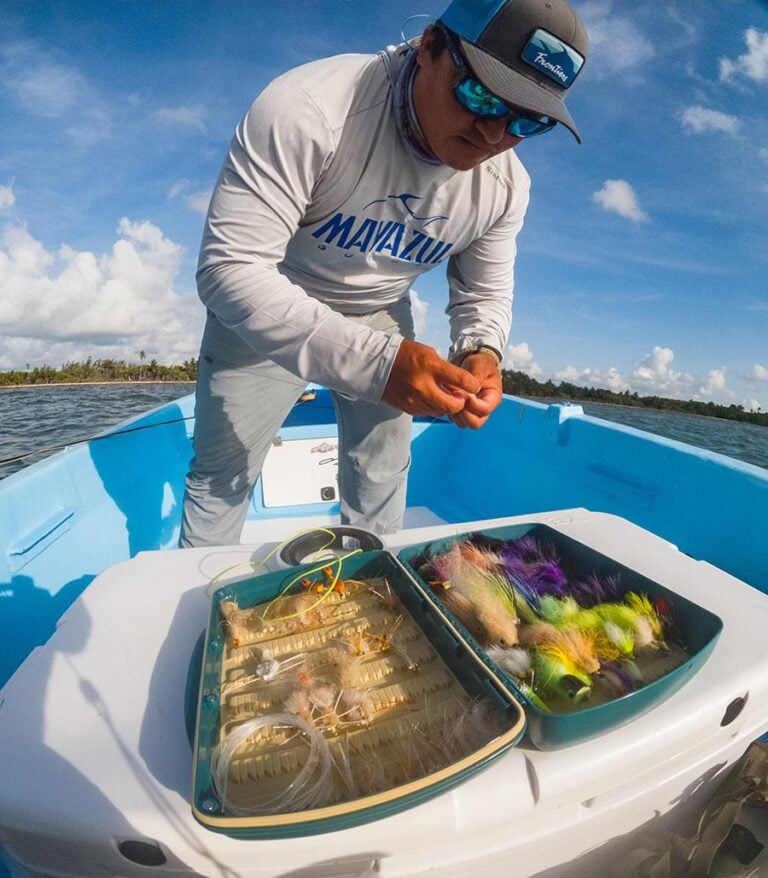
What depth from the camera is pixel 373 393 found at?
1.24m

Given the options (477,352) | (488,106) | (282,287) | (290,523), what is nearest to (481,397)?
(477,352)

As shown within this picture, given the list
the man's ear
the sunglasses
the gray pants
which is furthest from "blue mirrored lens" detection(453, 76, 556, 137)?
the gray pants

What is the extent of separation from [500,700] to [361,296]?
1.38 m

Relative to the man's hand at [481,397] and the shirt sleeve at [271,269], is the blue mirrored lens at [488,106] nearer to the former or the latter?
the shirt sleeve at [271,269]

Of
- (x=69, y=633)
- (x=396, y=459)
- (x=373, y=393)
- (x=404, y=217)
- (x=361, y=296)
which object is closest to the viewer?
(x=69, y=633)

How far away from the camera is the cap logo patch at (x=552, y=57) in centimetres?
114

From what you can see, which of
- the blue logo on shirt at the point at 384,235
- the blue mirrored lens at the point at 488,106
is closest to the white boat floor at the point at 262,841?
the blue logo on shirt at the point at 384,235

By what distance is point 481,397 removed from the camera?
1.38 m

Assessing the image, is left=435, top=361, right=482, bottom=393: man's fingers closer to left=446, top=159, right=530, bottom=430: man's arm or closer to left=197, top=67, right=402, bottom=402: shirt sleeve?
left=197, top=67, right=402, bottom=402: shirt sleeve

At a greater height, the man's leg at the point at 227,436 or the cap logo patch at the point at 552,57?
the cap logo patch at the point at 552,57

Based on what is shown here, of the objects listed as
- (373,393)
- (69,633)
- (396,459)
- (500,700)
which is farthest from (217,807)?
(396,459)

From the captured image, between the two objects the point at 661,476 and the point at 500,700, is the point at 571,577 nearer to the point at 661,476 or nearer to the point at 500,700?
the point at 500,700

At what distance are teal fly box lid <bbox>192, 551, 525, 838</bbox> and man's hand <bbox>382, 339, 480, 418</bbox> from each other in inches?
16.0

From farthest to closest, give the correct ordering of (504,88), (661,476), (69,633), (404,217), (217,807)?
(661,476)
(404,217)
(504,88)
(69,633)
(217,807)
